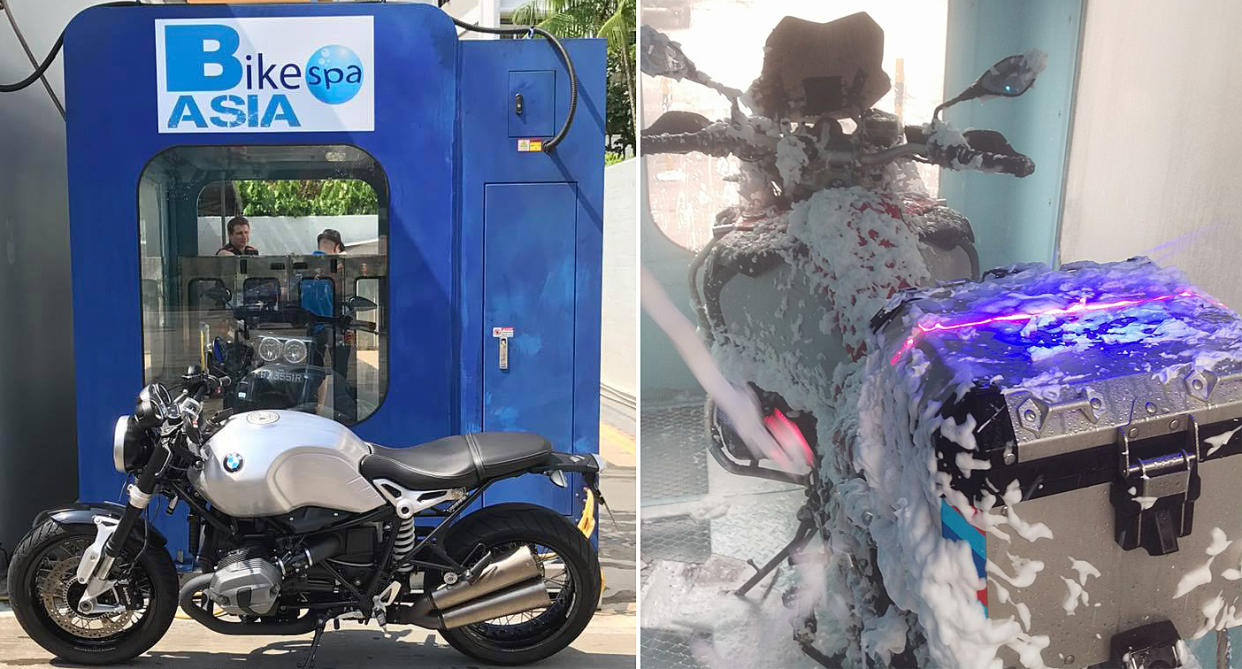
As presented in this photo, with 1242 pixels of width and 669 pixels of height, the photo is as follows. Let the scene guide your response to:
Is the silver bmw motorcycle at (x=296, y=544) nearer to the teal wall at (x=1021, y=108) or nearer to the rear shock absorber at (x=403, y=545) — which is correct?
the rear shock absorber at (x=403, y=545)

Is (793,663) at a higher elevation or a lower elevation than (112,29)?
lower

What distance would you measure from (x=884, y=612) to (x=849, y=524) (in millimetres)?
207

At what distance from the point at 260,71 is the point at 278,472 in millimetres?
1914

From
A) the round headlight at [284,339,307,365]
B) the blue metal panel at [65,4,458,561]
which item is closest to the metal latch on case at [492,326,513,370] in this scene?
the blue metal panel at [65,4,458,561]

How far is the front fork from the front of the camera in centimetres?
342

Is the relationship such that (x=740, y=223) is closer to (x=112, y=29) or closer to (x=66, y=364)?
(x=112, y=29)

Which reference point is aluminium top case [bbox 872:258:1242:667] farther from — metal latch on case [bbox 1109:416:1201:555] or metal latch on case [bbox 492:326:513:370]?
metal latch on case [bbox 492:326:513:370]

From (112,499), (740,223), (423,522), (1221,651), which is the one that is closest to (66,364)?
(112,499)

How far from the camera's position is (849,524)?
2.20m

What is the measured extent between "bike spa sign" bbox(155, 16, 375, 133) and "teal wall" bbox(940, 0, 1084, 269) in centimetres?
293

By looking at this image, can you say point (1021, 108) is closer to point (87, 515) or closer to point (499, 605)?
point (499, 605)

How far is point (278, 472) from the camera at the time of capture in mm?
3365

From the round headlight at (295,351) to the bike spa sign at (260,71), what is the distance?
0.96m

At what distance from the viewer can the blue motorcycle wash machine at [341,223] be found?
14.1ft
